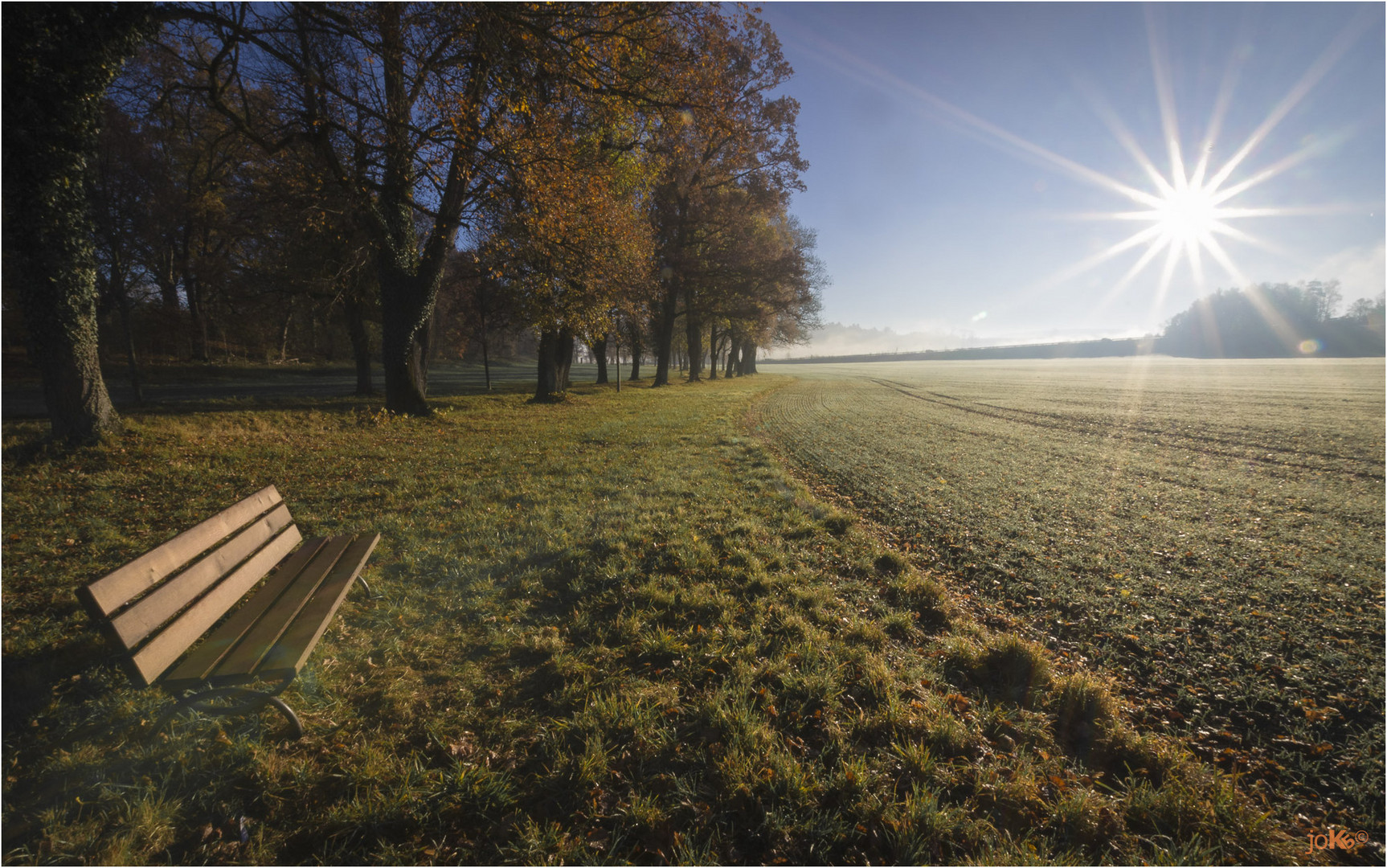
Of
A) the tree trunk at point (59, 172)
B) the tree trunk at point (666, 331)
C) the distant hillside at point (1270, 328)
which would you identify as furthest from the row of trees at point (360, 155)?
the distant hillside at point (1270, 328)

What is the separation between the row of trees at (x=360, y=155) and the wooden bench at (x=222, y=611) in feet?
24.4

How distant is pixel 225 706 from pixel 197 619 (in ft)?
2.06

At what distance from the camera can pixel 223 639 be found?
9.04 feet

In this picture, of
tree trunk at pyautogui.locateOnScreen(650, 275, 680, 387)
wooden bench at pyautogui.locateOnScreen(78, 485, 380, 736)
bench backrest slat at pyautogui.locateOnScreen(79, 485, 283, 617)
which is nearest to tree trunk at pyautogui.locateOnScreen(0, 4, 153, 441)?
bench backrest slat at pyautogui.locateOnScreen(79, 485, 283, 617)

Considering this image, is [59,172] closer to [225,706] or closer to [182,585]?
[182,585]

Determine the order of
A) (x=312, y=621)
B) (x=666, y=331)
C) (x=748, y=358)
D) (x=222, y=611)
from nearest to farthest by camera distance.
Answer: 1. (x=222, y=611)
2. (x=312, y=621)
3. (x=666, y=331)
4. (x=748, y=358)

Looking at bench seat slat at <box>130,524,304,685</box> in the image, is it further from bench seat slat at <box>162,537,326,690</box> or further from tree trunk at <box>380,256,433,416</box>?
tree trunk at <box>380,256,433,416</box>

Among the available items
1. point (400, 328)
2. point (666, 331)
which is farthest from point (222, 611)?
point (666, 331)

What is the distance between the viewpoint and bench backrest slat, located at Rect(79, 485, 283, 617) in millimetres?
2242

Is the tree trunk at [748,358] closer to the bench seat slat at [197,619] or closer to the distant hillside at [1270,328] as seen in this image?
the bench seat slat at [197,619]

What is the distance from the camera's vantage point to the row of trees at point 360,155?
6.87 meters

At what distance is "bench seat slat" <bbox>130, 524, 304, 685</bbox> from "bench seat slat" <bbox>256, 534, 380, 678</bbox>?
15.2 inches

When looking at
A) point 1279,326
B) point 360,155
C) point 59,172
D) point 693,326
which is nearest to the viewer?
point 59,172

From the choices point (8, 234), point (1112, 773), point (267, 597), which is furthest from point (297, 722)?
point (8, 234)
